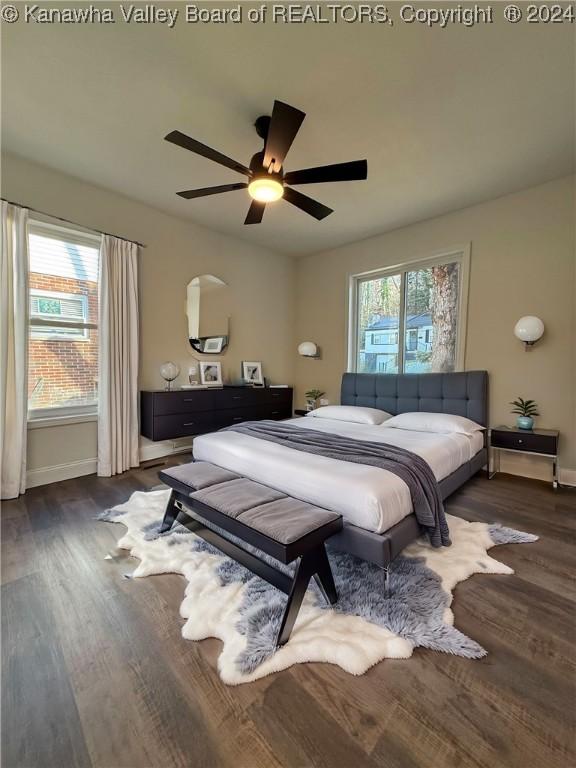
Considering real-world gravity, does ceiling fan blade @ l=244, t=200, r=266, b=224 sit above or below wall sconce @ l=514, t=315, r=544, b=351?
above

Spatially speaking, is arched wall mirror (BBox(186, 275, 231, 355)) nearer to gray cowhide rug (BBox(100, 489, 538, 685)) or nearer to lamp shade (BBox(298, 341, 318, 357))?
lamp shade (BBox(298, 341, 318, 357))

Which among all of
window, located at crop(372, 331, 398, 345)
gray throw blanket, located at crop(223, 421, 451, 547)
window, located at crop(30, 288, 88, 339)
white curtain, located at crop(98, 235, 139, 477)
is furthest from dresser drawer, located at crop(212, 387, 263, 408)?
window, located at crop(372, 331, 398, 345)

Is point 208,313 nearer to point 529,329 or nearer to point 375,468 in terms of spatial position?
point 375,468

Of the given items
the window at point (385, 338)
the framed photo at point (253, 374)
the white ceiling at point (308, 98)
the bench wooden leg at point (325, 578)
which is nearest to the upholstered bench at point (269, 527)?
the bench wooden leg at point (325, 578)

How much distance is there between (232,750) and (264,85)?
11.0 ft

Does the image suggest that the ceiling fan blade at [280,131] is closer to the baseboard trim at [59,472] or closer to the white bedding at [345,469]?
the white bedding at [345,469]

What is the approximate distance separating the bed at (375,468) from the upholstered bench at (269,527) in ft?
0.42

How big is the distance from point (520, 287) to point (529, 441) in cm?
165

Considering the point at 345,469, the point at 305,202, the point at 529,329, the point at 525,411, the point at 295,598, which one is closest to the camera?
the point at 295,598

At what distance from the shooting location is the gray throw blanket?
2.00 meters

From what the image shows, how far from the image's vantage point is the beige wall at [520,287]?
3279mm

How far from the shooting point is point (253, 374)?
5.07 meters

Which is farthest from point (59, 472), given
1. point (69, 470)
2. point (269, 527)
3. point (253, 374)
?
point (269, 527)

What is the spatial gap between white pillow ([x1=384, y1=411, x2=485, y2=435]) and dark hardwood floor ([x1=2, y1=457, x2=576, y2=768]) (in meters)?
1.59
